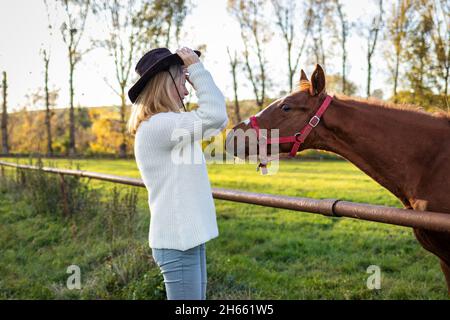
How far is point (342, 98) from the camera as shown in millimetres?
2750

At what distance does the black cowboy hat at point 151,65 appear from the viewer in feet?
7.12

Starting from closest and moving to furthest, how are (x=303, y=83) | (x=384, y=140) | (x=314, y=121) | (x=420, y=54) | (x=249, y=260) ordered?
(x=384, y=140) → (x=314, y=121) → (x=303, y=83) → (x=249, y=260) → (x=420, y=54)

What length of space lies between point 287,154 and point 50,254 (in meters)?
3.95

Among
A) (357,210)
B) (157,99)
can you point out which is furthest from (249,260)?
(157,99)

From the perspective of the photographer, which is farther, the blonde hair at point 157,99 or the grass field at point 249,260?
the grass field at point 249,260

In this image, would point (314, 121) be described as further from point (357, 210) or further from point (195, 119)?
point (195, 119)

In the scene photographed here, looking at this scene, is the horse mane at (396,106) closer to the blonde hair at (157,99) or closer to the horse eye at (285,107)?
the horse eye at (285,107)

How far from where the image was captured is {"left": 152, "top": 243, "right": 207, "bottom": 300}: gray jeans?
84.7 inches

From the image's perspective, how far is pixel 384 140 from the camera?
8.59ft

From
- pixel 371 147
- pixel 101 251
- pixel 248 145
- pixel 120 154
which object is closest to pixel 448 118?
pixel 371 147

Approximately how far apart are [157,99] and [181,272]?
81 cm

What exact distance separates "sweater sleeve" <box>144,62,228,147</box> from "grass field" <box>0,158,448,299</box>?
2168mm

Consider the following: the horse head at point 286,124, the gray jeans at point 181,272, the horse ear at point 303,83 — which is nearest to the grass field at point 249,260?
the horse head at point 286,124

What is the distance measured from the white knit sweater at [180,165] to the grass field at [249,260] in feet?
6.36
